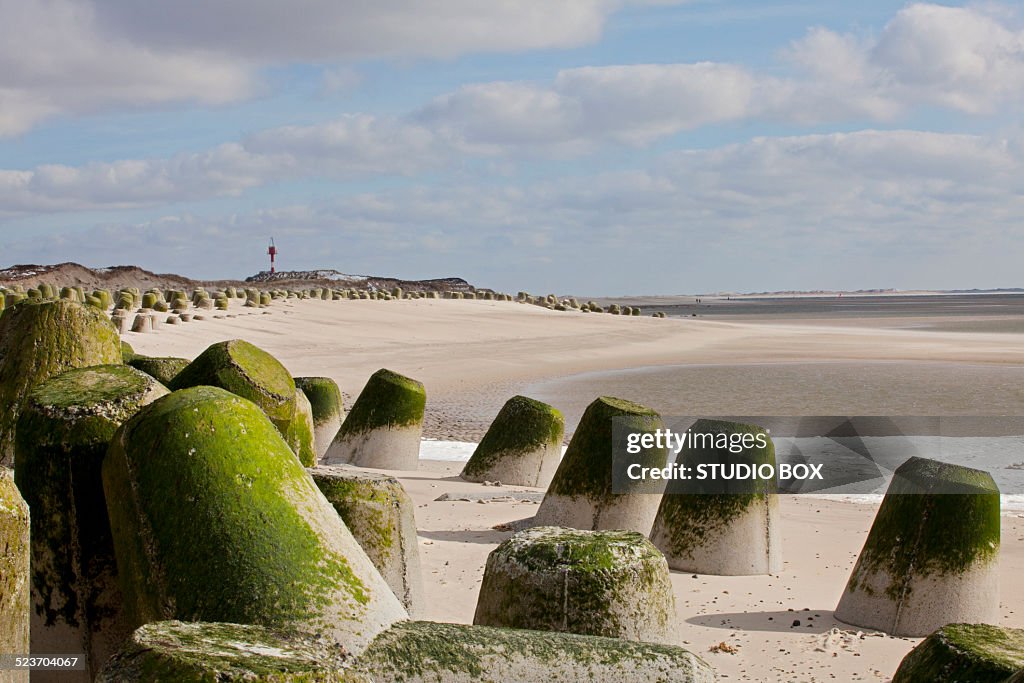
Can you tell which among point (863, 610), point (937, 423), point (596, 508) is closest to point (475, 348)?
point (937, 423)

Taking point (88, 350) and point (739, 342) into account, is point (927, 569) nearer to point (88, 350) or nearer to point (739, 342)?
point (88, 350)

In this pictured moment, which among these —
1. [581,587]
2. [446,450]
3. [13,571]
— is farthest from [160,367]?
[446,450]

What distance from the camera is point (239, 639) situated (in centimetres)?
308

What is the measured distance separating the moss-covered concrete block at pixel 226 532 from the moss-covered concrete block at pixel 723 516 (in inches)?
147

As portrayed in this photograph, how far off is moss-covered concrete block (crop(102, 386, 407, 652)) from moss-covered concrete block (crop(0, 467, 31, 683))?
50 cm

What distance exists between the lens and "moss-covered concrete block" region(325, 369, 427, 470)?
1209cm

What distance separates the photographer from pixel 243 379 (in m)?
7.43

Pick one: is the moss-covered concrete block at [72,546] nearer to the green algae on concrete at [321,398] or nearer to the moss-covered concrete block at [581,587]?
the moss-covered concrete block at [581,587]

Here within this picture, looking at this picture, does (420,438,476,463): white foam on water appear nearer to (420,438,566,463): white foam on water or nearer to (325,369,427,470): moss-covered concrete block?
(420,438,566,463): white foam on water

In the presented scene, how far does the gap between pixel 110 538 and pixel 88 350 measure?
2.17 meters

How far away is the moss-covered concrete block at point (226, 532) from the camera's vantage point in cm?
393

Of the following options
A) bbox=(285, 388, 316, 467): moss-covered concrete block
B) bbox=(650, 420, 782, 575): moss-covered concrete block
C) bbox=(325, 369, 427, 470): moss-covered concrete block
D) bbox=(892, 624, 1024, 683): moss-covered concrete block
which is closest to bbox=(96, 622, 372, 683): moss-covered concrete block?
bbox=(892, 624, 1024, 683): moss-covered concrete block

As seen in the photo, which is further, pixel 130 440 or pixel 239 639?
pixel 130 440

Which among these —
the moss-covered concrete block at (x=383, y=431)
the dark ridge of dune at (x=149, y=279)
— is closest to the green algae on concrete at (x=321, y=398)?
the moss-covered concrete block at (x=383, y=431)
